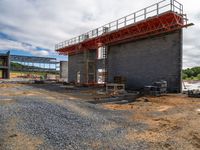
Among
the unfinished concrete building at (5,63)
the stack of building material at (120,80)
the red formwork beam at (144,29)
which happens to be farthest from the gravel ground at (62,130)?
the unfinished concrete building at (5,63)

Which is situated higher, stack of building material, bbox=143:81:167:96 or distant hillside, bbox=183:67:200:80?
distant hillside, bbox=183:67:200:80

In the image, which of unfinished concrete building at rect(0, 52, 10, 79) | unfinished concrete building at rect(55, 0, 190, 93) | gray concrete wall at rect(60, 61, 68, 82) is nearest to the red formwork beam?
unfinished concrete building at rect(55, 0, 190, 93)

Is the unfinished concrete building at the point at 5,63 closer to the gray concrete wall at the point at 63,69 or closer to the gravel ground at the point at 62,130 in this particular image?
the gray concrete wall at the point at 63,69

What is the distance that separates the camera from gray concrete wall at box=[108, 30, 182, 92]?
17.3 m

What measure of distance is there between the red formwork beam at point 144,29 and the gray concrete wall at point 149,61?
621 millimetres

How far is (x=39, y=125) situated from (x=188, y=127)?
5268 mm

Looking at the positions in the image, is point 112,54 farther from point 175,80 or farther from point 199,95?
point 199,95

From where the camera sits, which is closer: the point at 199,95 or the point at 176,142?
the point at 176,142

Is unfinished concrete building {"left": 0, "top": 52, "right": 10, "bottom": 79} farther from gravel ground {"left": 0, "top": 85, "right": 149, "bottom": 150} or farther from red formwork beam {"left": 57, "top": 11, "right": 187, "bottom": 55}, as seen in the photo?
gravel ground {"left": 0, "top": 85, "right": 149, "bottom": 150}

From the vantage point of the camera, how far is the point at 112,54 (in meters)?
25.1

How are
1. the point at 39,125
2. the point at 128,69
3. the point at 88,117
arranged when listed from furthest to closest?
1. the point at 128,69
2. the point at 88,117
3. the point at 39,125

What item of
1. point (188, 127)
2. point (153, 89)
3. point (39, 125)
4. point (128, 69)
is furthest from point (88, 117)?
point (128, 69)

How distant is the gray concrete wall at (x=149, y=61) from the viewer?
17297mm

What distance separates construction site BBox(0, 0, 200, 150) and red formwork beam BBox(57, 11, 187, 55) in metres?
0.08
